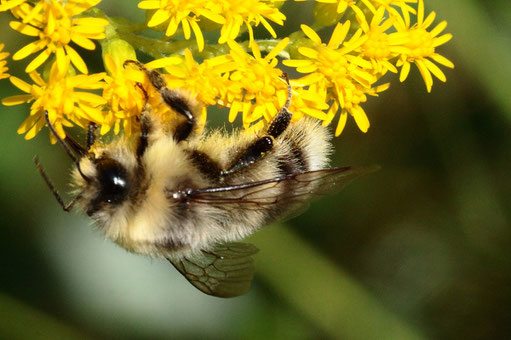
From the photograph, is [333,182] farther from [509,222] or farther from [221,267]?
[509,222]

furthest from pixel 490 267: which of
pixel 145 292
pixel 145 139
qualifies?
pixel 145 139

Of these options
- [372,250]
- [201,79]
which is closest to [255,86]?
[201,79]

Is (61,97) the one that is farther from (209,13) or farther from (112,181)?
(209,13)

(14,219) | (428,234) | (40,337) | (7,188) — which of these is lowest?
(40,337)

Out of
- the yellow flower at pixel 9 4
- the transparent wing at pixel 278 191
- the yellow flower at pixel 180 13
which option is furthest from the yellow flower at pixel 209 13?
the transparent wing at pixel 278 191

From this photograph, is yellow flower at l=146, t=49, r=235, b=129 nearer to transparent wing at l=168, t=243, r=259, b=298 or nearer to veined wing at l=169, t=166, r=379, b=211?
veined wing at l=169, t=166, r=379, b=211

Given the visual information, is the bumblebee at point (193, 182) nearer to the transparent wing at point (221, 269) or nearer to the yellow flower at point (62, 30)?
the transparent wing at point (221, 269)

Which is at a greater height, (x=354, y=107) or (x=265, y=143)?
(x=354, y=107)

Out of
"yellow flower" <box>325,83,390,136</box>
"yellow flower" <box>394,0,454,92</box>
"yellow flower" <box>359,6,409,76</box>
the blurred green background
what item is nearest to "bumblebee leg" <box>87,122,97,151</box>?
"yellow flower" <box>325,83,390,136</box>
